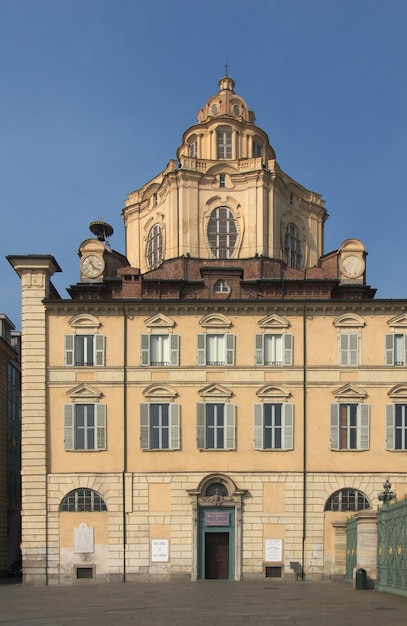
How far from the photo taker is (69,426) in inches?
1638

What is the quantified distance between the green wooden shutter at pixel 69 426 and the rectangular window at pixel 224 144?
2469 centimetres

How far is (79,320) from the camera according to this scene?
4281 centimetres

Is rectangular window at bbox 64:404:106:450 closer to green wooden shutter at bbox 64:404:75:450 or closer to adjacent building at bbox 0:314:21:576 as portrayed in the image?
green wooden shutter at bbox 64:404:75:450

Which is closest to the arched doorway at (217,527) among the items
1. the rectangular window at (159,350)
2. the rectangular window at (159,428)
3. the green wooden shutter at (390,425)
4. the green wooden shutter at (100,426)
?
the rectangular window at (159,428)

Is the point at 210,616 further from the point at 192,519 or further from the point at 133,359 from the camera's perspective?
the point at 133,359

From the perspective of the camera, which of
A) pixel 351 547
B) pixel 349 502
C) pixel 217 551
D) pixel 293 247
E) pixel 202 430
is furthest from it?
pixel 293 247

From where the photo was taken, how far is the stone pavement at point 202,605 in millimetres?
22812

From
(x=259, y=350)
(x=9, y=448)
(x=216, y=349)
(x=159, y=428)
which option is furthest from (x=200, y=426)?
(x=9, y=448)

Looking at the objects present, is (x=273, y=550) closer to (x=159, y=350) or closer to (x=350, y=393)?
(x=350, y=393)

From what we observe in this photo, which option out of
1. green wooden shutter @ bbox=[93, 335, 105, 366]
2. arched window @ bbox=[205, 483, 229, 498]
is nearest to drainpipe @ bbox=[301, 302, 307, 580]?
arched window @ bbox=[205, 483, 229, 498]

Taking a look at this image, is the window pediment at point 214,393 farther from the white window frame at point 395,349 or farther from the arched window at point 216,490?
the white window frame at point 395,349

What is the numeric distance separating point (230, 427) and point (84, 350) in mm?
9220

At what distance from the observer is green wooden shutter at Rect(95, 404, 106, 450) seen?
136 ft

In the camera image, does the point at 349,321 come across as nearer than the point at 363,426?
No
